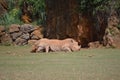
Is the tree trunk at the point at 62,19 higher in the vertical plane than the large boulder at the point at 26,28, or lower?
higher

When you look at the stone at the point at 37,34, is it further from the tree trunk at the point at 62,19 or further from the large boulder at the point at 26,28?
the tree trunk at the point at 62,19

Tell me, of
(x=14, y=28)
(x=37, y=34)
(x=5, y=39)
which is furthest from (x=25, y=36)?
(x=5, y=39)

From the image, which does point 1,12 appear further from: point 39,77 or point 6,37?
point 39,77

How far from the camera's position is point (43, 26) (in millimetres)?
Answer: 21078

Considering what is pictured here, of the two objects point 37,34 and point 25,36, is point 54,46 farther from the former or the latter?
point 25,36

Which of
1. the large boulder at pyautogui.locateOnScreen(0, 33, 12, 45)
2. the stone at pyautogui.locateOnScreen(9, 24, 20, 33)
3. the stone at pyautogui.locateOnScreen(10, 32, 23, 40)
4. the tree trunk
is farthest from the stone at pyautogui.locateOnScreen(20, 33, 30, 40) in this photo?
the tree trunk

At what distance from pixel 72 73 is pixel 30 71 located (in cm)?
89

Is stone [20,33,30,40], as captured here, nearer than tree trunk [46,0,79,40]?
No

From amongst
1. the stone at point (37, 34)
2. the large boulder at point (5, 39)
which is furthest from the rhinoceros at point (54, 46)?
the large boulder at point (5, 39)

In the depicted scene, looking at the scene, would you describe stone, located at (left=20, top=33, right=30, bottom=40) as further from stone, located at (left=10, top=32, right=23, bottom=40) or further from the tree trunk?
the tree trunk

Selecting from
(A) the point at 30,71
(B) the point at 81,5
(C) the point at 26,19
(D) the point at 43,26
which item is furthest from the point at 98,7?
(A) the point at 30,71

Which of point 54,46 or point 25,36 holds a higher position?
point 54,46

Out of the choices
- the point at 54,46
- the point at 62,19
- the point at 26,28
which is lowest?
the point at 26,28

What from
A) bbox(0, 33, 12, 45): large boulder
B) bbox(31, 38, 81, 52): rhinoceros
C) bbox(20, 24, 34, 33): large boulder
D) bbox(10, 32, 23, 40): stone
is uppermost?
bbox(31, 38, 81, 52): rhinoceros
